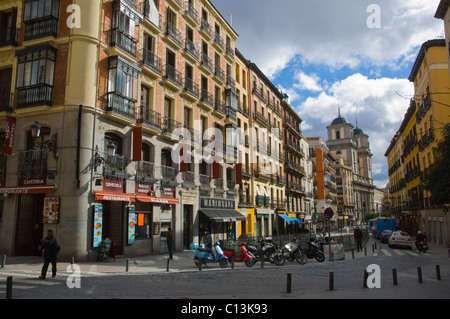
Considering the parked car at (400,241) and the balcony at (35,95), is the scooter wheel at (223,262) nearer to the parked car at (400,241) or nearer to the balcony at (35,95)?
the balcony at (35,95)

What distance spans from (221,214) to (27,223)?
1448 cm

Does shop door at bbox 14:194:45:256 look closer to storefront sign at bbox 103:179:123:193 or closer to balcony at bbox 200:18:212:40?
storefront sign at bbox 103:179:123:193

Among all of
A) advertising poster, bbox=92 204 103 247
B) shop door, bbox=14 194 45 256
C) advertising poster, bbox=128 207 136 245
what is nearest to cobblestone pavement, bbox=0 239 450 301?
advertising poster, bbox=92 204 103 247

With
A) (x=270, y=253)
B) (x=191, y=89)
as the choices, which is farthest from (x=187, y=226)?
(x=191, y=89)

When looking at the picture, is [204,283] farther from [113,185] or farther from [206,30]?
[206,30]

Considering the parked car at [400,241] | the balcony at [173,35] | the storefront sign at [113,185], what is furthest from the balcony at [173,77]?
the parked car at [400,241]

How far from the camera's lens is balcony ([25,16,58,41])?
18141 millimetres

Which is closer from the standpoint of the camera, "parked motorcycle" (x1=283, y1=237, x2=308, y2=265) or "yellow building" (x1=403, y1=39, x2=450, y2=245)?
"parked motorcycle" (x1=283, y1=237, x2=308, y2=265)

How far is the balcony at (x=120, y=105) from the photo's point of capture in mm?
18438

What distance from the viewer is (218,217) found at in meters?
27.7

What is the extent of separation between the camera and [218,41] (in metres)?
32.6

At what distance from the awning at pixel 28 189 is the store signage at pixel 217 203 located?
12411 mm

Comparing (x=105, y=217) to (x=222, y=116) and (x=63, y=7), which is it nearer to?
(x=63, y=7)

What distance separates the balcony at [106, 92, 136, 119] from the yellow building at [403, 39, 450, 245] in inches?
887
